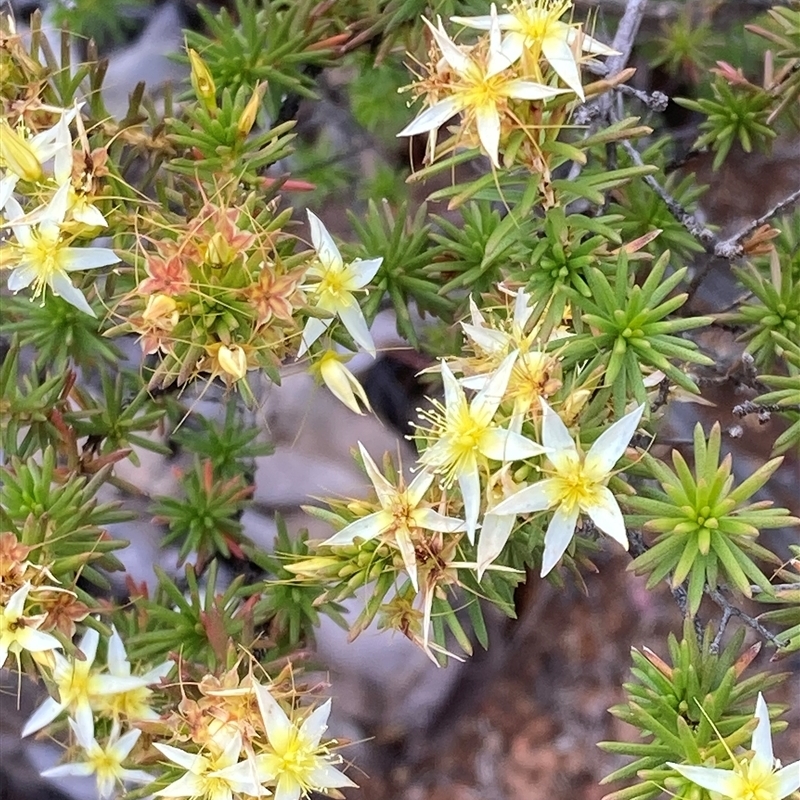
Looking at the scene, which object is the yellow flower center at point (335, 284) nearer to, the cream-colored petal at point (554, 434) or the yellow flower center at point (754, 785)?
the cream-colored petal at point (554, 434)

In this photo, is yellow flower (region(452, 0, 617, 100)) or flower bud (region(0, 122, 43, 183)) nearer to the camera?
yellow flower (region(452, 0, 617, 100))

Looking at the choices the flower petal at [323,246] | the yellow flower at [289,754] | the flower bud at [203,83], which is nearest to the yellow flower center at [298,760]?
the yellow flower at [289,754]

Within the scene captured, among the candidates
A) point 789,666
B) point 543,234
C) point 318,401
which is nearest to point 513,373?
point 543,234

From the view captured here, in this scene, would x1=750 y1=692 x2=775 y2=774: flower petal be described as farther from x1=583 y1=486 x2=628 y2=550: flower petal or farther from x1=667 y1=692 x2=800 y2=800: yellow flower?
x1=583 y1=486 x2=628 y2=550: flower petal

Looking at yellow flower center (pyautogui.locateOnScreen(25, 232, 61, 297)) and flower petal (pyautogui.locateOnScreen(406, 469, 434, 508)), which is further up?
yellow flower center (pyautogui.locateOnScreen(25, 232, 61, 297))

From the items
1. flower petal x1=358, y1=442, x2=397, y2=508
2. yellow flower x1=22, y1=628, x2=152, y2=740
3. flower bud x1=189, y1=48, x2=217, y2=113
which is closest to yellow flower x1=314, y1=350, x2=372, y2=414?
flower petal x1=358, y1=442, x2=397, y2=508
